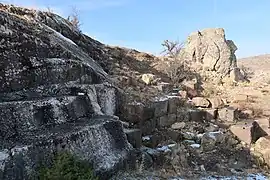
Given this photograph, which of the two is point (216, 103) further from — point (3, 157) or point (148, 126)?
point (3, 157)

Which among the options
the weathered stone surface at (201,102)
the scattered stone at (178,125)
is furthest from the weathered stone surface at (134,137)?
the weathered stone surface at (201,102)

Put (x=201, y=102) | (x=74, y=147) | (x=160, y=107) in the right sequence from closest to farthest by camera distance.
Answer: (x=74, y=147) < (x=160, y=107) < (x=201, y=102)

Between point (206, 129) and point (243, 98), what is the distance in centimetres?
312

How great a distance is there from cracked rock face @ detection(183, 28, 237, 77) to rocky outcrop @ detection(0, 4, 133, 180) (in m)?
7.65

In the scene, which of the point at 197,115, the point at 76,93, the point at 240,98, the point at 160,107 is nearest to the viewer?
the point at 76,93

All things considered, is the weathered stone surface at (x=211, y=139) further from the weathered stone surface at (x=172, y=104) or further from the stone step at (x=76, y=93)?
the stone step at (x=76, y=93)

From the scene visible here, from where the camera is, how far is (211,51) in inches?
621

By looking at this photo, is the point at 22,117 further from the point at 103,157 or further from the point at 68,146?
the point at 103,157

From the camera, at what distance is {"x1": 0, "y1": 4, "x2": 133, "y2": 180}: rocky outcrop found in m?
5.06

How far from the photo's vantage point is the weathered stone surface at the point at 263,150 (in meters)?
9.02

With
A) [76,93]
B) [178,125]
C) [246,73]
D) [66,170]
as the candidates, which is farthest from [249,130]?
[246,73]

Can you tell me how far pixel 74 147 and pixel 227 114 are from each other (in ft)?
24.7

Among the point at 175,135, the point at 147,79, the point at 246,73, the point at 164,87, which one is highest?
the point at 246,73

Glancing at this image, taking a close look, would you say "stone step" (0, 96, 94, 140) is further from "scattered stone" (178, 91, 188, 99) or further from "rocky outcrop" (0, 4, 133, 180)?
"scattered stone" (178, 91, 188, 99)
